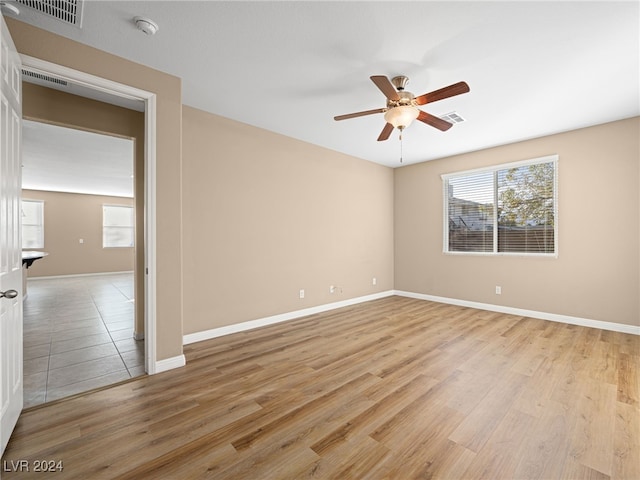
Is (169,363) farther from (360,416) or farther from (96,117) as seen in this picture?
(96,117)

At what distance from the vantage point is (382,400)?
85.7 inches

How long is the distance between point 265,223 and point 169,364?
208 cm

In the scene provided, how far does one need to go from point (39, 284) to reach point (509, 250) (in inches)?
441

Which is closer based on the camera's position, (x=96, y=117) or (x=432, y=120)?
(x=432, y=120)

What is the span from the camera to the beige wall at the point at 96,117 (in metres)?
2.78

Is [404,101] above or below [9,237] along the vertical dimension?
above

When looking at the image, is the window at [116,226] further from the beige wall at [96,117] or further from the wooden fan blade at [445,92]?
the wooden fan blade at [445,92]

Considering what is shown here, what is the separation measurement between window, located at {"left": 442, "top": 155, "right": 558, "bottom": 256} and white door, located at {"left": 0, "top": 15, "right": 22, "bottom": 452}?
562cm

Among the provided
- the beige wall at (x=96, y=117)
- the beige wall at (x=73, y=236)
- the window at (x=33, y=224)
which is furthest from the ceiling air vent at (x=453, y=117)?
the window at (x=33, y=224)

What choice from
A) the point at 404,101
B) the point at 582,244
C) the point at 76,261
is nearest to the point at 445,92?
the point at 404,101

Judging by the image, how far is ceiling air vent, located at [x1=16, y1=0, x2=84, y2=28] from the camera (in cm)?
189

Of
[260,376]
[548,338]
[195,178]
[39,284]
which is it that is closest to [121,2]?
[195,178]

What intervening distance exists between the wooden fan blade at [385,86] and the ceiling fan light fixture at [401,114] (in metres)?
0.12

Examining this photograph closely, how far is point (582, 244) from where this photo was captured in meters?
4.03
